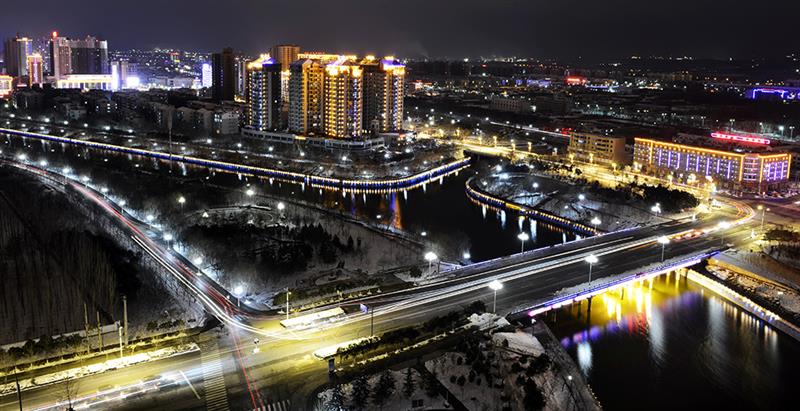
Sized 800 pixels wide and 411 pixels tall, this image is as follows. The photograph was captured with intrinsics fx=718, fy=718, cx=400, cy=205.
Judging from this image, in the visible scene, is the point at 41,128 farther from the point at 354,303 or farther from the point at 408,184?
the point at 354,303

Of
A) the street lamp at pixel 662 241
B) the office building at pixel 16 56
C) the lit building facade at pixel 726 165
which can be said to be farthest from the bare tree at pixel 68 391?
the office building at pixel 16 56

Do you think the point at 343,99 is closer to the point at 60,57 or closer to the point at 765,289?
the point at 765,289

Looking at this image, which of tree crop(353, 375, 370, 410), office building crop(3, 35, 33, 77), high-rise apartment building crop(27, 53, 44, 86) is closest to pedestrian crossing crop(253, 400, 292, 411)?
tree crop(353, 375, 370, 410)

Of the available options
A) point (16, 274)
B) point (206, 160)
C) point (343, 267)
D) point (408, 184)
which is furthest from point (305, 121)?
point (16, 274)

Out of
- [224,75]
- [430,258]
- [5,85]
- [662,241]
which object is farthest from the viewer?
[5,85]

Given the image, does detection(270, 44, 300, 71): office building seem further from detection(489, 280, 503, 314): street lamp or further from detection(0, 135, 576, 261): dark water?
detection(489, 280, 503, 314): street lamp

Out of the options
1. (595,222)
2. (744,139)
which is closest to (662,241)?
(595,222)
